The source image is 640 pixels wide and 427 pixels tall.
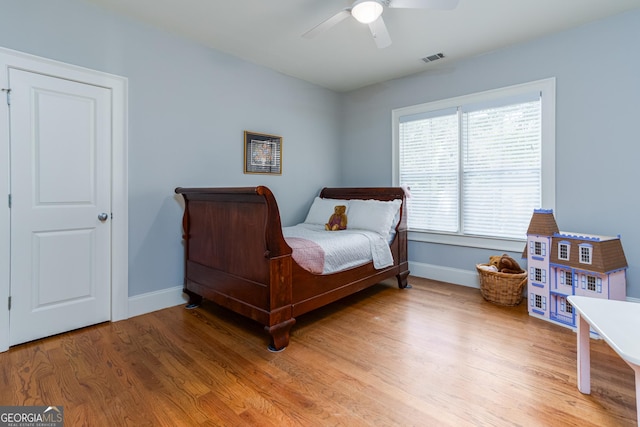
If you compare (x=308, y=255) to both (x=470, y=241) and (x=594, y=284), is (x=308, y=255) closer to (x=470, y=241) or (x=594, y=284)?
(x=470, y=241)

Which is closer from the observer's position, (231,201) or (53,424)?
(53,424)

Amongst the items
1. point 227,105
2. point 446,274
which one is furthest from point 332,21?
point 446,274

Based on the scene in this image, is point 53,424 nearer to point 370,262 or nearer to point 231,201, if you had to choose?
point 231,201

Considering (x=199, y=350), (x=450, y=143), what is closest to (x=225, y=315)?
(x=199, y=350)

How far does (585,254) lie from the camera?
92.0 inches

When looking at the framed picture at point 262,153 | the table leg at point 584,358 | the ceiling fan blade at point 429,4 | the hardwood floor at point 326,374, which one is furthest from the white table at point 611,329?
the framed picture at point 262,153

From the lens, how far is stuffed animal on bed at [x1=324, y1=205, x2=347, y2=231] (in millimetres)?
3420

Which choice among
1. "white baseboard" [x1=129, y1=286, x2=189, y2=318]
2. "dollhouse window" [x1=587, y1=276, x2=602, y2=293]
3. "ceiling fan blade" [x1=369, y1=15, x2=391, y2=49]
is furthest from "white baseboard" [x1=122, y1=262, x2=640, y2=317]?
"ceiling fan blade" [x1=369, y1=15, x2=391, y2=49]

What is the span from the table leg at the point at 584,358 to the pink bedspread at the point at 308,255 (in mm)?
1607

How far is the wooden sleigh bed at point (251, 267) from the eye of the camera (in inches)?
82.4

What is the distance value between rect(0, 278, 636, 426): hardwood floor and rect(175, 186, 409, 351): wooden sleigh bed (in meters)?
0.24

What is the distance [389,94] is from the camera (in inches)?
160

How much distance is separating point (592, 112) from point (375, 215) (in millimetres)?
2086

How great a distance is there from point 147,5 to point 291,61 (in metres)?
1.47
